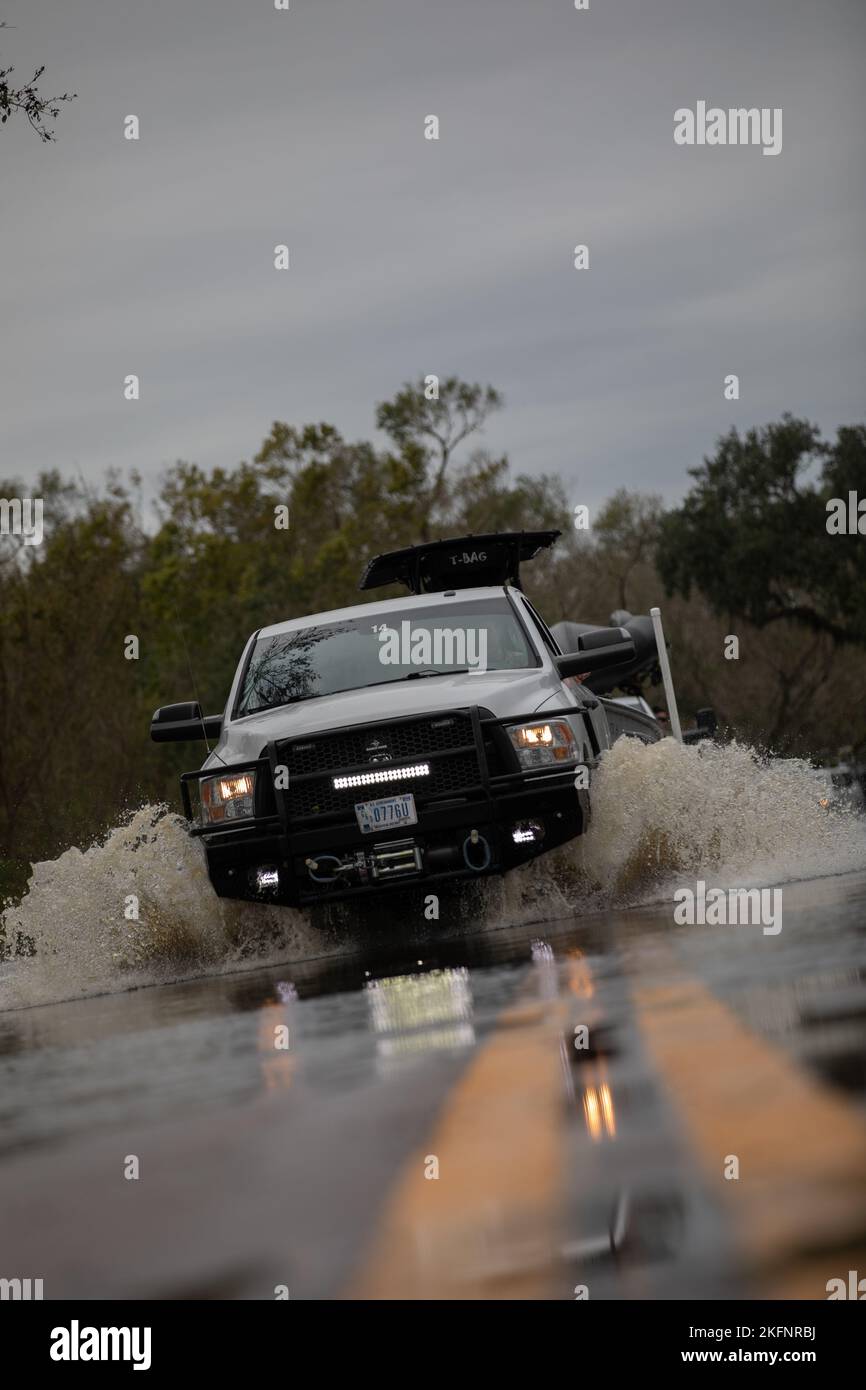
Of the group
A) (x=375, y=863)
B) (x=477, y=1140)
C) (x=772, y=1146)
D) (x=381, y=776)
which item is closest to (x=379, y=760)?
(x=381, y=776)

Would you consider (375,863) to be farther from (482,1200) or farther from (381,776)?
(482,1200)

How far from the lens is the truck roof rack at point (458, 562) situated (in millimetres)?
14453

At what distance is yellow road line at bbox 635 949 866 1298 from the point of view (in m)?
3.15

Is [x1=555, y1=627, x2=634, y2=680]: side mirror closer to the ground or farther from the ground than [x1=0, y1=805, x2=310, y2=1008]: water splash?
farther from the ground

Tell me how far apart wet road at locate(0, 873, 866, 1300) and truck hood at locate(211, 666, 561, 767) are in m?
2.86

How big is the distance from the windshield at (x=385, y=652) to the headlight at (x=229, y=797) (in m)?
1.10

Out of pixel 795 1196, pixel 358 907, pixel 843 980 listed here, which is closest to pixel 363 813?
pixel 358 907

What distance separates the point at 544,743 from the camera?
33.3 feet

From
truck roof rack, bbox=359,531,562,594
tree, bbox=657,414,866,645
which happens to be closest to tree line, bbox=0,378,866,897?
tree, bbox=657,414,866,645

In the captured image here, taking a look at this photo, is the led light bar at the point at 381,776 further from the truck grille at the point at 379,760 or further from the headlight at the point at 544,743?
the headlight at the point at 544,743

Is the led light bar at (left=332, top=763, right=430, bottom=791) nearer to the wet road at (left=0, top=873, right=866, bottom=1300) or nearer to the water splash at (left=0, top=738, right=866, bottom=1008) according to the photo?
the water splash at (left=0, top=738, right=866, bottom=1008)

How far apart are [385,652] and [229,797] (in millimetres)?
1707

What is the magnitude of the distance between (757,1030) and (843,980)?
83 cm
